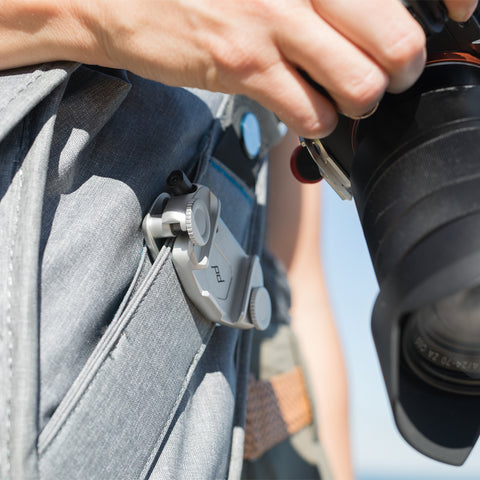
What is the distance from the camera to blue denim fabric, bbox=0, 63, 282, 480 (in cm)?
34

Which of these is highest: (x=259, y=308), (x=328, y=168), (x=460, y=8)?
(x=460, y=8)

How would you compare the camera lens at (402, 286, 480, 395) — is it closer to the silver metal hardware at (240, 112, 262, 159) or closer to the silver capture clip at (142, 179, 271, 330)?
the silver capture clip at (142, 179, 271, 330)

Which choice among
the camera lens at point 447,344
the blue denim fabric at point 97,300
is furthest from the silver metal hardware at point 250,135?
the camera lens at point 447,344

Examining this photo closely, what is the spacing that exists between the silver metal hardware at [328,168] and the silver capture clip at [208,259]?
0.30ft

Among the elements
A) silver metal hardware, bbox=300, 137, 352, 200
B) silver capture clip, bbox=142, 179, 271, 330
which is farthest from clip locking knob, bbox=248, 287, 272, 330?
silver metal hardware, bbox=300, 137, 352, 200

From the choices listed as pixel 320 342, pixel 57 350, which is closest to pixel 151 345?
pixel 57 350

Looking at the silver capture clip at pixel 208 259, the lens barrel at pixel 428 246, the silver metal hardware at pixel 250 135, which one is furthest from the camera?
the silver metal hardware at pixel 250 135

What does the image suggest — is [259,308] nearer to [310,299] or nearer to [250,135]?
[250,135]

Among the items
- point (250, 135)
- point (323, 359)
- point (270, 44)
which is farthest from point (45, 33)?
point (323, 359)

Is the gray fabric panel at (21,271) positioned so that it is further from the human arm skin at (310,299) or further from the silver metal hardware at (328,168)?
the human arm skin at (310,299)

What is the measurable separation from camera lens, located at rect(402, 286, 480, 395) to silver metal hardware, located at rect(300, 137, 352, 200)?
0.14m

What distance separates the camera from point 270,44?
330mm

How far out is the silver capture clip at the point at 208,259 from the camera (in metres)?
0.44

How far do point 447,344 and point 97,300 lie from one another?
239 mm
